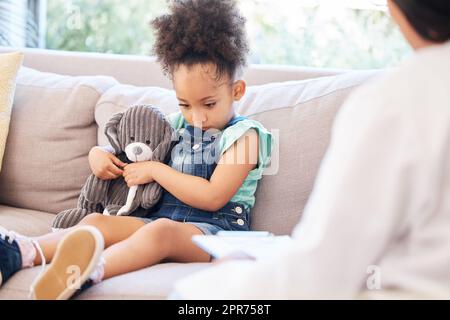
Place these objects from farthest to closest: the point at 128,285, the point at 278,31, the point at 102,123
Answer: the point at 278,31
the point at 102,123
the point at 128,285

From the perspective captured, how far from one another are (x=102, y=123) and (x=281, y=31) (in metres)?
1.32

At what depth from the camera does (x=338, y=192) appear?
1.03 m

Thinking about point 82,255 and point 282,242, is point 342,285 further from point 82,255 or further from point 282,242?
point 82,255

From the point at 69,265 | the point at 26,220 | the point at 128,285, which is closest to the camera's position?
the point at 69,265

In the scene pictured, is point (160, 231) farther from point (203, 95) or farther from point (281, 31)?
point (281, 31)

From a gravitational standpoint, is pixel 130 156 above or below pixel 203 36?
below

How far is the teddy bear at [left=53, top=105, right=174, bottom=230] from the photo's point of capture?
206 centimetres

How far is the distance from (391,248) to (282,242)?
1.36 feet

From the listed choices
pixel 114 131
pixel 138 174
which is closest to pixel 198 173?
pixel 138 174

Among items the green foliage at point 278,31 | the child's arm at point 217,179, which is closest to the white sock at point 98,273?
the child's arm at point 217,179

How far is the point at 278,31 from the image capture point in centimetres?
340

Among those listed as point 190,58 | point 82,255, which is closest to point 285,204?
point 190,58

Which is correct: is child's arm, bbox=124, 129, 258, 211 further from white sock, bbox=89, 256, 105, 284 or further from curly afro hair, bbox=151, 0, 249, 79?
white sock, bbox=89, 256, 105, 284

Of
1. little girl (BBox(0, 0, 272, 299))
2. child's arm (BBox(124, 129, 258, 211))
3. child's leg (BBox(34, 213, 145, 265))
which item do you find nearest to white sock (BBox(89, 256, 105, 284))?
little girl (BBox(0, 0, 272, 299))
